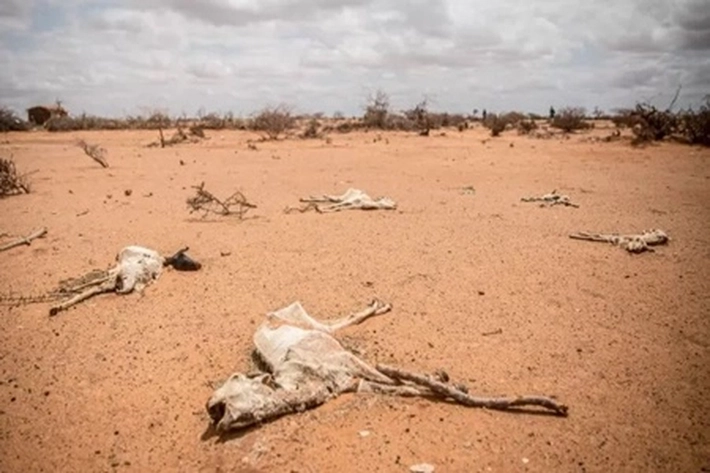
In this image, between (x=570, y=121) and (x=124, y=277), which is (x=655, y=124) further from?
(x=124, y=277)

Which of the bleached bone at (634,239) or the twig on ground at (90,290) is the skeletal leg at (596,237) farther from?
the twig on ground at (90,290)

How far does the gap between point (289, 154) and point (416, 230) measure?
11300mm

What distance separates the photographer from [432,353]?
13.0 feet

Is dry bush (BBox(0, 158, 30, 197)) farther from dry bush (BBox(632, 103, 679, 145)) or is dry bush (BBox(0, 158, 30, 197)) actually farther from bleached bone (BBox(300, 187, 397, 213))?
dry bush (BBox(632, 103, 679, 145))

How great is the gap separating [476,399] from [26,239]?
641cm

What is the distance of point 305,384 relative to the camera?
3.27 m

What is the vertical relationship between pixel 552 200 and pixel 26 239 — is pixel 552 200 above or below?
above

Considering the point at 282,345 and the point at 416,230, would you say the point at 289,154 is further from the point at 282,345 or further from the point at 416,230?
the point at 282,345

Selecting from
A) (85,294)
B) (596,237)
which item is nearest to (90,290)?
(85,294)

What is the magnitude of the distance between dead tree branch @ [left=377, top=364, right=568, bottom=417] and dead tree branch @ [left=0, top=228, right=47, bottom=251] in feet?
18.7

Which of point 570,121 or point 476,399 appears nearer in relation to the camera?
point 476,399

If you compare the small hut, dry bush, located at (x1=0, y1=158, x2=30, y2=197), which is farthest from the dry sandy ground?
the small hut

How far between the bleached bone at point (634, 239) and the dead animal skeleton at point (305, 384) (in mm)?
3816

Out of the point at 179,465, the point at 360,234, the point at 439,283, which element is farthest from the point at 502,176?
the point at 179,465
